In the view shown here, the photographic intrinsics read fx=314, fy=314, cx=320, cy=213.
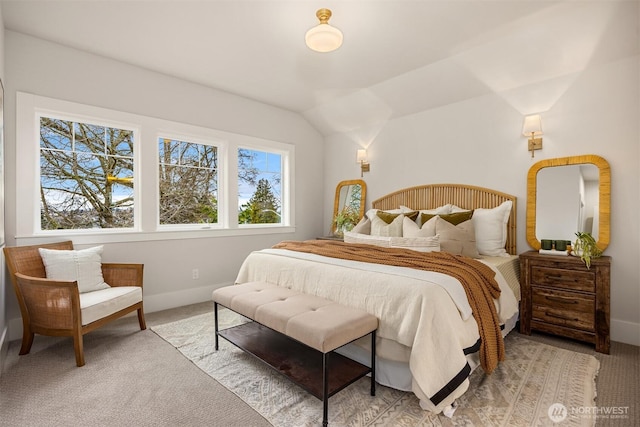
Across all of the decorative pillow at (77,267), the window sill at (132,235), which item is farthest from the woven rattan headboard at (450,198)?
the decorative pillow at (77,267)

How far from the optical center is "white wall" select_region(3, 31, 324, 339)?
280cm

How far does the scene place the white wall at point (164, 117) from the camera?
9.18 ft

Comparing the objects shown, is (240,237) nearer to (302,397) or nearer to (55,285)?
(55,285)

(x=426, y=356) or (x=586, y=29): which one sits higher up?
(x=586, y=29)

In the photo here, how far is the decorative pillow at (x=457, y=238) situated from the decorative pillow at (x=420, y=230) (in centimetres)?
6

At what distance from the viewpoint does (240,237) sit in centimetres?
435

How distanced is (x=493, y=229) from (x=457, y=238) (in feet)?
1.90

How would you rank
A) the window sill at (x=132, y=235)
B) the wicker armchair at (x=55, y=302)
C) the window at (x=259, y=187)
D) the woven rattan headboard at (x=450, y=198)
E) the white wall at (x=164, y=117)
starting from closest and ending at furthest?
the wicker armchair at (x=55, y=302), the white wall at (x=164, y=117), the window sill at (x=132, y=235), the woven rattan headboard at (x=450, y=198), the window at (x=259, y=187)

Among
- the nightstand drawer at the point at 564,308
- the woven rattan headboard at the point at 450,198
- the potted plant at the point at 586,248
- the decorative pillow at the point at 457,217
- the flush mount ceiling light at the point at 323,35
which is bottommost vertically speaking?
the nightstand drawer at the point at 564,308

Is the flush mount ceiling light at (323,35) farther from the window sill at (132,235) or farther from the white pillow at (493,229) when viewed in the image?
the window sill at (132,235)

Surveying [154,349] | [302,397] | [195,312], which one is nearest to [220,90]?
[195,312]

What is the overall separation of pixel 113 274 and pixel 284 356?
1.96 meters

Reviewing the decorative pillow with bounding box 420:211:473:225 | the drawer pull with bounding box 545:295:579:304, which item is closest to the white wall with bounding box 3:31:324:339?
the decorative pillow with bounding box 420:211:473:225

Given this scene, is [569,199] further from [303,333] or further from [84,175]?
[84,175]
